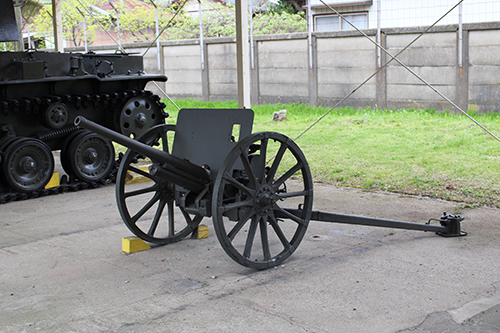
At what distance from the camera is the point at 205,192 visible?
441 cm

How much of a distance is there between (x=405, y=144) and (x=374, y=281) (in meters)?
6.05

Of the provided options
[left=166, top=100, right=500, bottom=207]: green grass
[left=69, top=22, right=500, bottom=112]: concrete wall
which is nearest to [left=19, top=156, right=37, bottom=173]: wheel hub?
[left=166, top=100, right=500, bottom=207]: green grass

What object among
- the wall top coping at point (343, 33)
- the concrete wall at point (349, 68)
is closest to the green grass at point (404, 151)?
the concrete wall at point (349, 68)

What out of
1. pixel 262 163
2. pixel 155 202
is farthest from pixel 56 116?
pixel 262 163

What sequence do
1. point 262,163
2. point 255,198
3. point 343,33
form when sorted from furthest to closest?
point 343,33 < point 262,163 < point 255,198

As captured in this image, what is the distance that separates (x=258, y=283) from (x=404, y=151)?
572 centimetres

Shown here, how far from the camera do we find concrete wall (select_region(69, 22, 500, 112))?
11562 mm

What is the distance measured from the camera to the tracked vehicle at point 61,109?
289 inches

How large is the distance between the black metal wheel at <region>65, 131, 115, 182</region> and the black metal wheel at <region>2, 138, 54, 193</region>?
36 cm

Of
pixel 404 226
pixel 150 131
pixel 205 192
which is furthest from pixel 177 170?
pixel 404 226

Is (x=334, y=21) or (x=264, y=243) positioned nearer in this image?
(x=264, y=243)

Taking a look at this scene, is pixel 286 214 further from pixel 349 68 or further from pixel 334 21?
pixel 334 21

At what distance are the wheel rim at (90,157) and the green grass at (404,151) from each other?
292 cm

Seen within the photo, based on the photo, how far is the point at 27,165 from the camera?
24.1 feet
